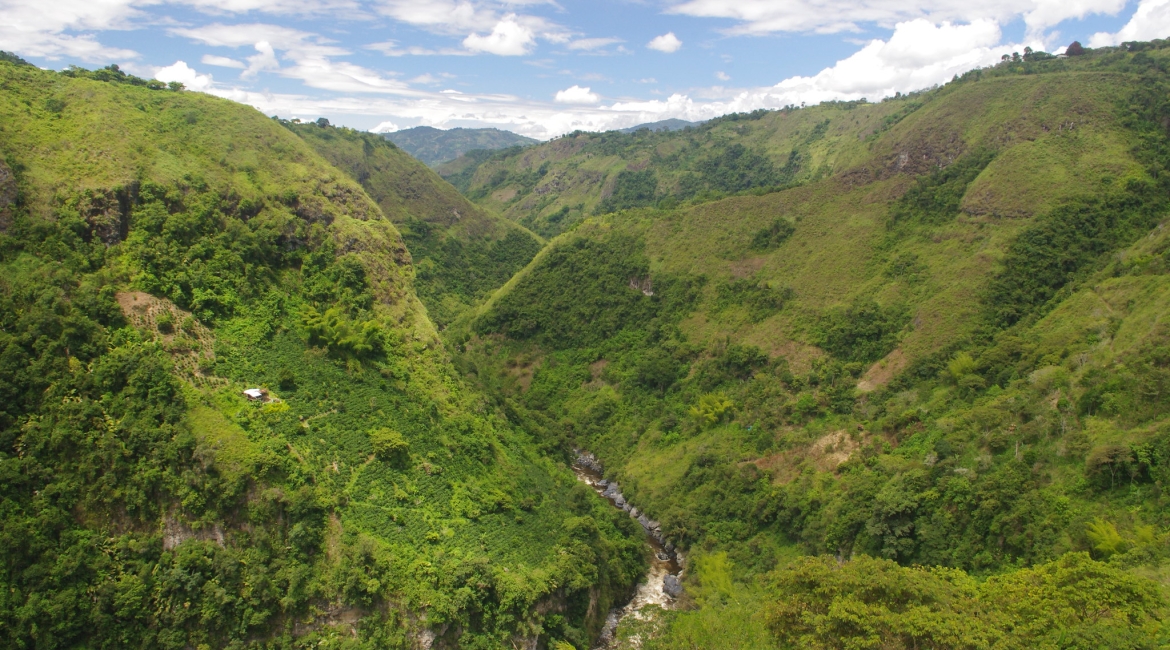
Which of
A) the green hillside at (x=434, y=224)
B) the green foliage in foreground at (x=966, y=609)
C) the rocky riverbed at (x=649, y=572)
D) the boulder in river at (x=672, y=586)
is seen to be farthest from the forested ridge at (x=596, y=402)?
the green hillside at (x=434, y=224)

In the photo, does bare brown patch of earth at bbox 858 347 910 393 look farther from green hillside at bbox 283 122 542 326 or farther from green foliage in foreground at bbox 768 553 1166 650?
green hillside at bbox 283 122 542 326

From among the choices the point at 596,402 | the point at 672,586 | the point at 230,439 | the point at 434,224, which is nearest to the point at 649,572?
the point at 672,586

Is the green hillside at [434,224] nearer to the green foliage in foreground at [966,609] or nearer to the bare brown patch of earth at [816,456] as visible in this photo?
the bare brown patch of earth at [816,456]

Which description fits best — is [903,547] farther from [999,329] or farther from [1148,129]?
[1148,129]

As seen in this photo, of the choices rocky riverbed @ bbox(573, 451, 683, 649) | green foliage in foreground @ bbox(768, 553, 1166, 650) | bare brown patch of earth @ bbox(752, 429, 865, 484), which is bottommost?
rocky riverbed @ bbox(573, 451, 683, 649)

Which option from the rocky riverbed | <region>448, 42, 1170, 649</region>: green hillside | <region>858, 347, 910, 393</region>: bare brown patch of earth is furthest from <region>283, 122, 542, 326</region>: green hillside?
<region>858, 347, 910, 393</region>: bare brown patch of earth
